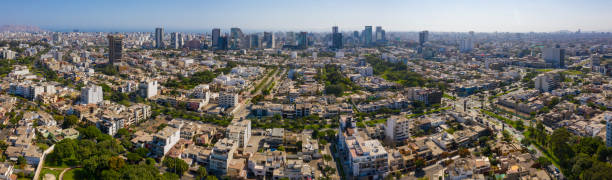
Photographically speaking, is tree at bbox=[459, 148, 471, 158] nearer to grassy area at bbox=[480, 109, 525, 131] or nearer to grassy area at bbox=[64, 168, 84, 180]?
grassy area at bbox=[480, 109, 525, 131]

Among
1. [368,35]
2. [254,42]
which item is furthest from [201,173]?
[368,35]

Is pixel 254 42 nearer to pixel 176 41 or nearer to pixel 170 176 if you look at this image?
pixel 176 41

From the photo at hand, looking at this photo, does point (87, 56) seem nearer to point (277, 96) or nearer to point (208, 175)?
point (277, 96)

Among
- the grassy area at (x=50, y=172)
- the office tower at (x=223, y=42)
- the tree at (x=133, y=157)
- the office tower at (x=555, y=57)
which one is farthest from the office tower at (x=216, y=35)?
the grassy area at (x=50, y=172)

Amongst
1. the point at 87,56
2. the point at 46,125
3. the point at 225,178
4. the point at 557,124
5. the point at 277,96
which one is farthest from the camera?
the point at 87,56

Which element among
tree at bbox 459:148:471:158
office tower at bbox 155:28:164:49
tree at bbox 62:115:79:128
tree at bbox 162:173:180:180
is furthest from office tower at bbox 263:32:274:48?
tree at bbox 162:173:180:180

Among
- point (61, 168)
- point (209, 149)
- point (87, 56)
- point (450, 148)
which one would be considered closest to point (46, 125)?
point (61, 168)
